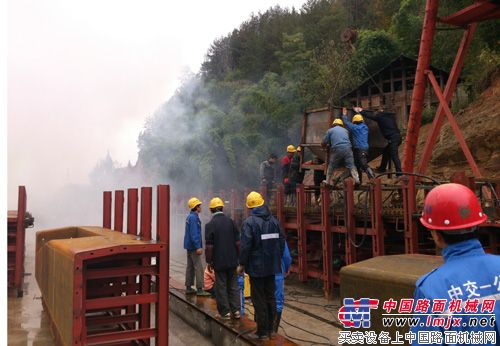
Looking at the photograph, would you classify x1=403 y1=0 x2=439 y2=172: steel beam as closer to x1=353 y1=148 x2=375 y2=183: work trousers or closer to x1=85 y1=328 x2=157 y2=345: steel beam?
x1=353 y1=148 x2=375 y2=183: work trousers

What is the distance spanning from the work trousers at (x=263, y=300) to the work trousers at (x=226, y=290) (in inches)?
33.4

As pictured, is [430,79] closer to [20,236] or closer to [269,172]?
[269,172]

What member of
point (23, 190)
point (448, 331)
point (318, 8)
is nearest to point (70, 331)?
point (448, 331)

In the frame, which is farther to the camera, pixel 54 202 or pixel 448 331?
pixel 54 202

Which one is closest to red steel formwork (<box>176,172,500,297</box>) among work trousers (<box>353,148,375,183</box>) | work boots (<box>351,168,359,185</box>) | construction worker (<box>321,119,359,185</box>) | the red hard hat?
work boots (<box>351,168,359,185</box>)

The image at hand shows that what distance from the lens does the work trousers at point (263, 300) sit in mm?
4742

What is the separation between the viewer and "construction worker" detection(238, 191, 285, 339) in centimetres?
467

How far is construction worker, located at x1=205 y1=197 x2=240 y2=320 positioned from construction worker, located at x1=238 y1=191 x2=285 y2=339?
66 cm

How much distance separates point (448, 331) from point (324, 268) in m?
6.77

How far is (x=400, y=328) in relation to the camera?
3.10 meters

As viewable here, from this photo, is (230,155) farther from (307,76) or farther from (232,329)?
(232,329)

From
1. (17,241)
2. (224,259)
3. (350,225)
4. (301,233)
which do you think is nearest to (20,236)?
(17,241)

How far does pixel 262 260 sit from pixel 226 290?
1333mm

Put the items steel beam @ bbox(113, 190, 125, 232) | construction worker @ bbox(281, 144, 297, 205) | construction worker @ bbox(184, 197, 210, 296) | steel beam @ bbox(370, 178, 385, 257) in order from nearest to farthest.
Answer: construction worker @ bbox(184, 197, 210, 296), steel beam @ bbox(113, 190, 125, 232), steel beam @ bbox(370, 178, 385, 257), construction worker @ bbox(281, 144, 297, 205)
